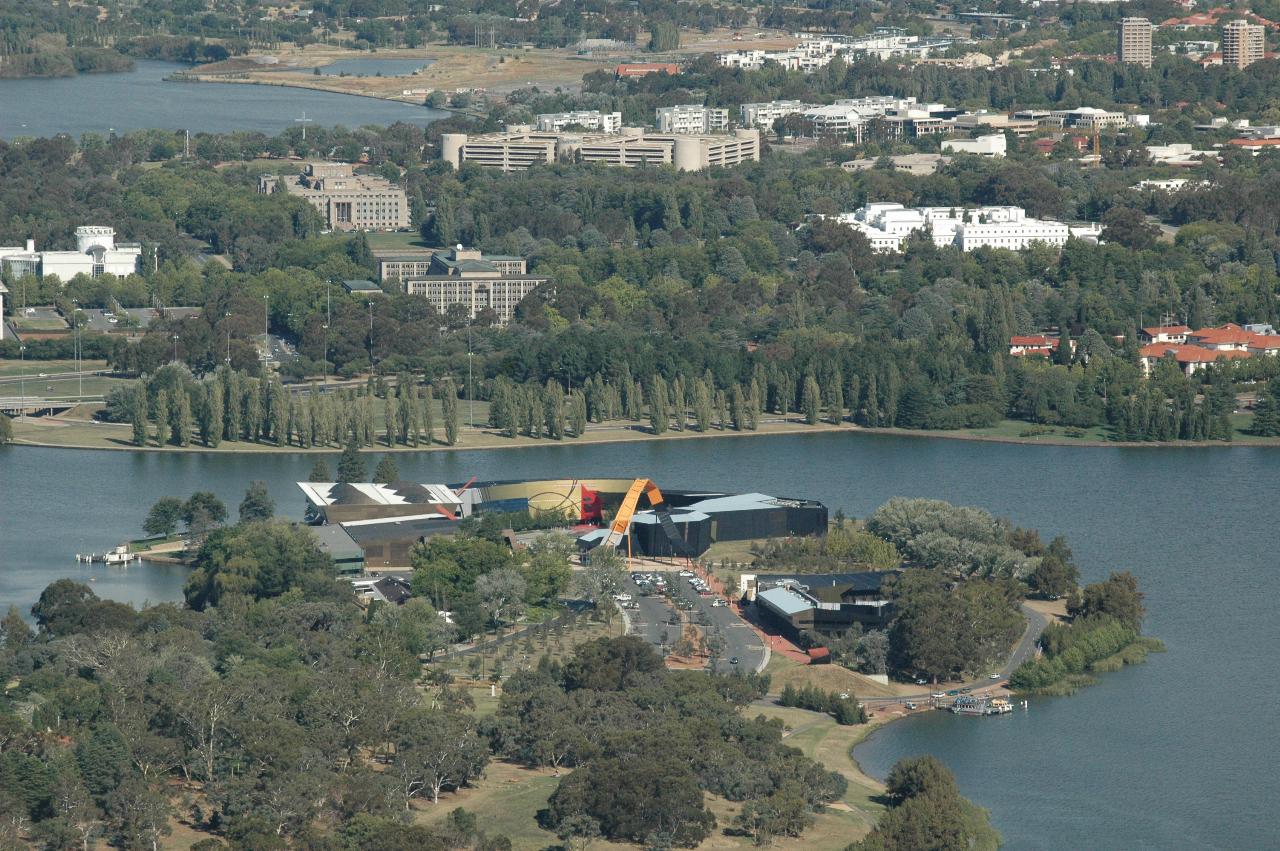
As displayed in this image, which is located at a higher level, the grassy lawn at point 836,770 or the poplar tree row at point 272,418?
the poplar tree row at point 272,418

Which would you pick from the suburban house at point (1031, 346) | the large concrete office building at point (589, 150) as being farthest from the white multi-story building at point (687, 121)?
the suburban house at point (1031, 346)

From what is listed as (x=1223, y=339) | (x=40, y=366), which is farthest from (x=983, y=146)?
(x=40, y=366)

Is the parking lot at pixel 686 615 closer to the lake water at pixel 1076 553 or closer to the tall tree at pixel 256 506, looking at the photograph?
the lake water at pixel 1076 553

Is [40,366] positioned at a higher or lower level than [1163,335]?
lower

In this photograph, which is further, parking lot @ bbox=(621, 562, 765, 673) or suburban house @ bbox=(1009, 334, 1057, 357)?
suburban house @ bbox=(1009, 334, 1057, 357)

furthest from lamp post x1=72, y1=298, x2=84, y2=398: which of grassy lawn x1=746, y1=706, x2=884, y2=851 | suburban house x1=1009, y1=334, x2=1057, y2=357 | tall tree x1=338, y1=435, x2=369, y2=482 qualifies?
grassy lawn x1=746, y1=706, x2=884, y2=851

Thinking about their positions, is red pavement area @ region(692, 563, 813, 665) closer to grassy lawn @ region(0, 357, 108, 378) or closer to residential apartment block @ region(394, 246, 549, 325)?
grassy lawn @ region(0, 357, 108, 378)

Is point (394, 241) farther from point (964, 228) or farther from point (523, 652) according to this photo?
point (523, 652)
